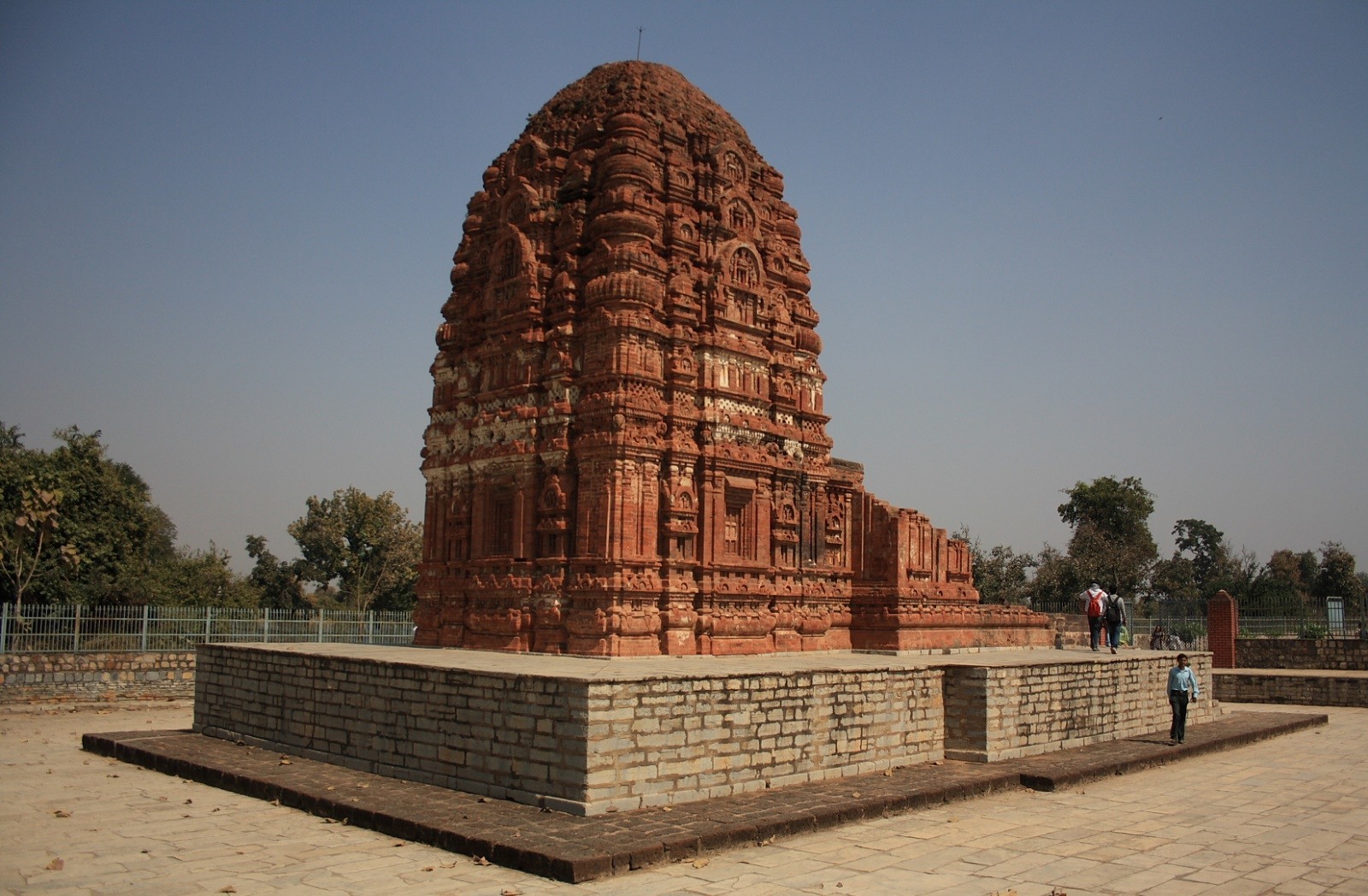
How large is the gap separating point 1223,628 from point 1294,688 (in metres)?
4.64

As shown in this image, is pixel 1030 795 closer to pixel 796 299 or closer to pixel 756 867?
pixel 756 867

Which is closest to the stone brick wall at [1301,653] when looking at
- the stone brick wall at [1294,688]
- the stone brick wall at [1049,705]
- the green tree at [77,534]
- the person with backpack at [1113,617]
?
the stone brick wall at [1294,688]

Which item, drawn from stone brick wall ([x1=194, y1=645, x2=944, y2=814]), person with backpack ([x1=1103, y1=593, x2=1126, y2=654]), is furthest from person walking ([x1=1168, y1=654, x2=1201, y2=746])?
stone brick wall ([x1=194, y1=645, x2=944, y2=814])

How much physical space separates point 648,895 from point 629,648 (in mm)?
5772

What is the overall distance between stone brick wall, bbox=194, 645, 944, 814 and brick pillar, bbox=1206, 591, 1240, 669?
64.7 feet

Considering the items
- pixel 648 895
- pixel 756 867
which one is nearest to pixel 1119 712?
pixel 756 867

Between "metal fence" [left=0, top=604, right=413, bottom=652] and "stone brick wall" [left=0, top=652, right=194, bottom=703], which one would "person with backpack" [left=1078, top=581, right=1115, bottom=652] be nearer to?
"metal fence" [left=0, top=604, right=413, bottom=652]

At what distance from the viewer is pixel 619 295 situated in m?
14.0

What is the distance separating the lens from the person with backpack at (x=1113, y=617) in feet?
61.7

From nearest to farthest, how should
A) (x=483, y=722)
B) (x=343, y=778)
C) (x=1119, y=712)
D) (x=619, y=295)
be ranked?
(x=483, y=722) → (x=343, y=778) → (x=619, y=295) → (x=1119, y=712)

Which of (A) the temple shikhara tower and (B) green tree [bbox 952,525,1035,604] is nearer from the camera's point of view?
(A) the temple shikhara tower

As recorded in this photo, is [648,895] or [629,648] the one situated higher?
[629,648]

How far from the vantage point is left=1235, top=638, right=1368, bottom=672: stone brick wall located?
27.1m

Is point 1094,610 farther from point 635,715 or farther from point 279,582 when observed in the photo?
point 279,582
